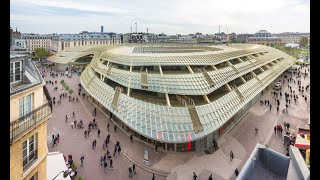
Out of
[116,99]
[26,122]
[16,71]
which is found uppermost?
[16,71]

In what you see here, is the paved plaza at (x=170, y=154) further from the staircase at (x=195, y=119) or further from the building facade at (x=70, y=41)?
the building facade at (x=70, y=41)

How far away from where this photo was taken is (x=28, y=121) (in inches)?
471

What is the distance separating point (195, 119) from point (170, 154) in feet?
16.5

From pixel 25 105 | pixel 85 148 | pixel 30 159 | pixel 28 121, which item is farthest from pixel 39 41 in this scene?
pixel 28 121

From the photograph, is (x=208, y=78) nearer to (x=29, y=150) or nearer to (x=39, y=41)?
(x=29, y=150)

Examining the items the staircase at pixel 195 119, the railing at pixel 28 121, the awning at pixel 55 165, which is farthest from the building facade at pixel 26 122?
the staircase at pixel 195 119

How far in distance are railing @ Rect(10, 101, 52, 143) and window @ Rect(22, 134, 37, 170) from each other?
3.44ft

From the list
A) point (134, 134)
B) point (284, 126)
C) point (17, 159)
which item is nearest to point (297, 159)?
point (17, 159)

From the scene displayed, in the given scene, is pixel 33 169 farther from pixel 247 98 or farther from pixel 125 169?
pixel 247 98

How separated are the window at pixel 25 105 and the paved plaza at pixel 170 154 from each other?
13.4m

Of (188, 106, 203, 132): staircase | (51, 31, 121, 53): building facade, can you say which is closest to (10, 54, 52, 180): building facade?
(188, 106, 203, 132): staircase

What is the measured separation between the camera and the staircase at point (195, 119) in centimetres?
2669
